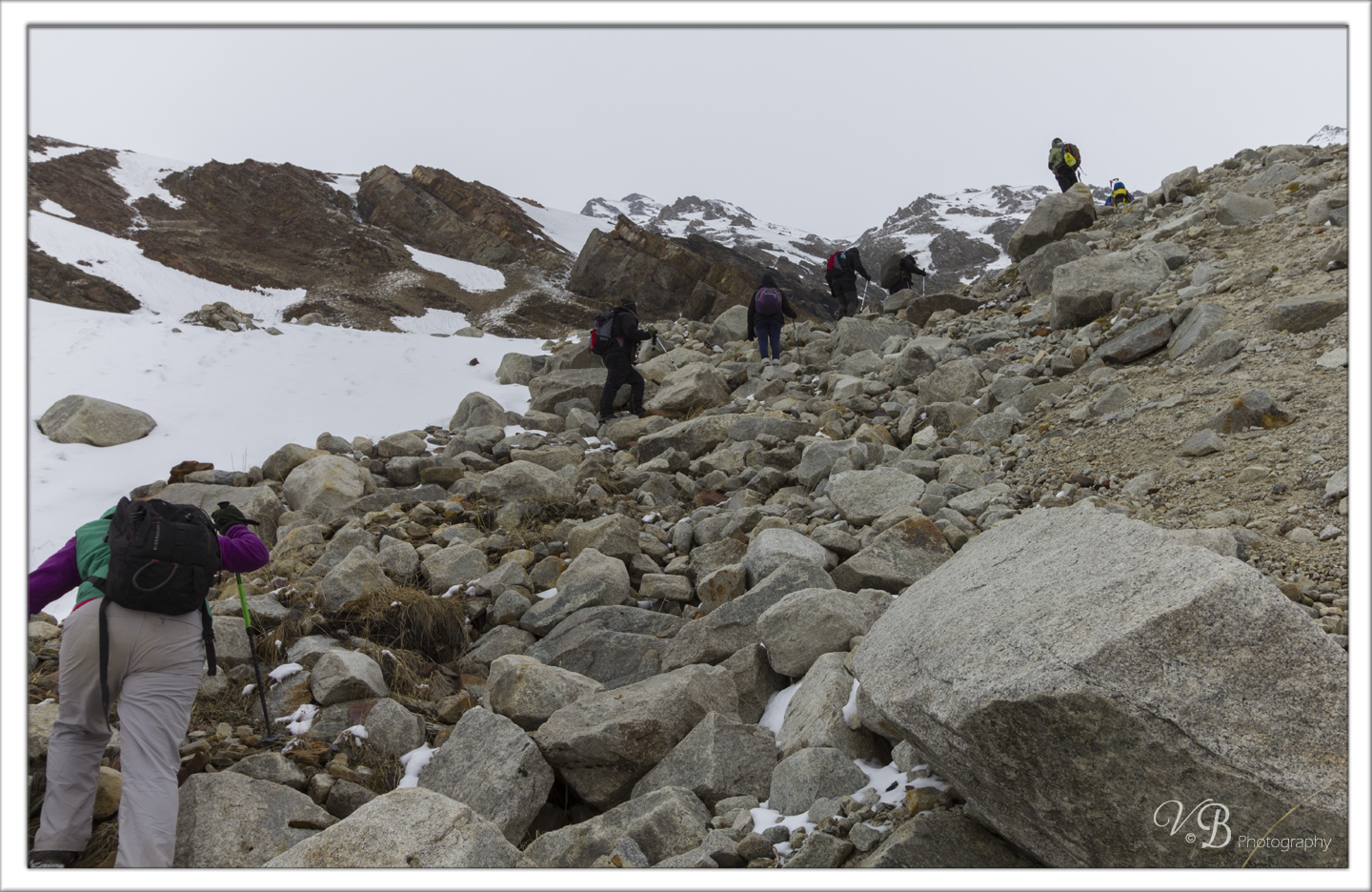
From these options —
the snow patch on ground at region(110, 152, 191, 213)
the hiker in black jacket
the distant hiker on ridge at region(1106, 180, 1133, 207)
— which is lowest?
the hiker in black jacket

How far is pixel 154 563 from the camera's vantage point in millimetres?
3635

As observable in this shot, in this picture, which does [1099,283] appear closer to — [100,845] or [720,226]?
[100,845]

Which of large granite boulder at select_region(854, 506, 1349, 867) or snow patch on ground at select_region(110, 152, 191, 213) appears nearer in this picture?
large granite boulder at select_region(854, 506, 1349, 867)

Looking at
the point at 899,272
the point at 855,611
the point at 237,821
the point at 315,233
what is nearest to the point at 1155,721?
the point at 855,611

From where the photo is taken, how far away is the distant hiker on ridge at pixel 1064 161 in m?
17.8

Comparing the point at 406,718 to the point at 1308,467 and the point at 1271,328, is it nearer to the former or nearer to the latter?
the point at 1308,467

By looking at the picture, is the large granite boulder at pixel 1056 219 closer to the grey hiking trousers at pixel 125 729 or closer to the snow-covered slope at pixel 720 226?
the grey hiking trousers at pixel 125 729

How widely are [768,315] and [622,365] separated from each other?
10.4 ft

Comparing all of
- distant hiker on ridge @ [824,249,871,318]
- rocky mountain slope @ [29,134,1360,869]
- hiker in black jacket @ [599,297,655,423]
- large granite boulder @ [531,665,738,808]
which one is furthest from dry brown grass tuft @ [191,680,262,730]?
distant hiker on ridge @ [824,249,871,318]

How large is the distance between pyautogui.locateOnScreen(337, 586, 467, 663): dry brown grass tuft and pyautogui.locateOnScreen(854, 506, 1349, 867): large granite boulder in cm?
429

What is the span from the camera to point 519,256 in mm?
43469

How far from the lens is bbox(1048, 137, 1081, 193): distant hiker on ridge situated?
17.8m

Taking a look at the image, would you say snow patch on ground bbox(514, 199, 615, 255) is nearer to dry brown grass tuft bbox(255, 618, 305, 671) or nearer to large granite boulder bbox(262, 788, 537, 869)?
dry brown grass tuft bbox(255, 618, 305, 671)
